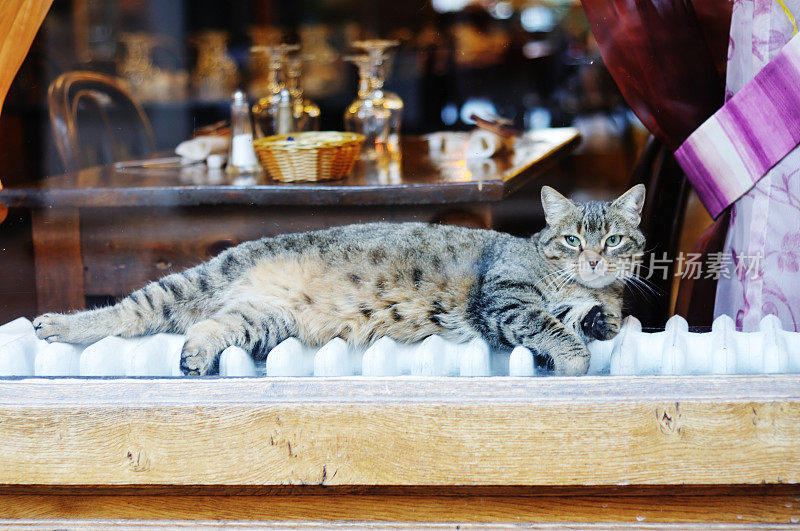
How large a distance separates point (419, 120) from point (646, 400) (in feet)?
3.54

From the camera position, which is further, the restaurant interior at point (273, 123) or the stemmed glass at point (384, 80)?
the stemmed glass at point (384, 80)

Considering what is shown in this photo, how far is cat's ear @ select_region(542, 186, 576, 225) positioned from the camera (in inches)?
47.7

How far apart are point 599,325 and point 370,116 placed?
35.6 inches

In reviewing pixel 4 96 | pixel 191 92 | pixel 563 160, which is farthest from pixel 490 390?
pixel 191 92

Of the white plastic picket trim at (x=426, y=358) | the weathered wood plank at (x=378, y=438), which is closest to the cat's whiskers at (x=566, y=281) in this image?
the white plastic picket trim at (x=426, y=358)

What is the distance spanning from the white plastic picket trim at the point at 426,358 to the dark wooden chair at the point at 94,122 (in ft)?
1.66

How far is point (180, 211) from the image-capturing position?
4.82 feet

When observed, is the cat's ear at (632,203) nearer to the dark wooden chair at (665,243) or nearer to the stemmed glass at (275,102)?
the dark wooden chair at (665,243)

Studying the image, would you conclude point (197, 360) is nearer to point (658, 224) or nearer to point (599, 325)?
point (599, 325)

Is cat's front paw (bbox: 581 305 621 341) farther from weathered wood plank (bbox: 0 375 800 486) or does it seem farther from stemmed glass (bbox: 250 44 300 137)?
stemmed glass (bbox: 250 44 300 137)

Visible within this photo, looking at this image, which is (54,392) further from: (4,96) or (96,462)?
(4,96)

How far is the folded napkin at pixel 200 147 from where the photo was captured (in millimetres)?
1622

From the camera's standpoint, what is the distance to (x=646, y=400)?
99 cm

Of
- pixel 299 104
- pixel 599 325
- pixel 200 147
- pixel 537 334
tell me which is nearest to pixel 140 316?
pixel 200 147
